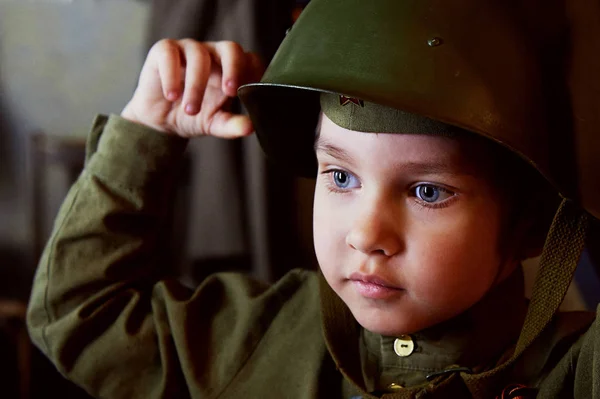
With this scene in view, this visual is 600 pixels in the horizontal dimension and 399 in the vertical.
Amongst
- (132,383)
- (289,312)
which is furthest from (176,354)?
(289,312)

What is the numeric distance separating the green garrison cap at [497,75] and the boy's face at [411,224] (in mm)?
66

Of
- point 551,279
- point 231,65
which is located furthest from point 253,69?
point 551,279

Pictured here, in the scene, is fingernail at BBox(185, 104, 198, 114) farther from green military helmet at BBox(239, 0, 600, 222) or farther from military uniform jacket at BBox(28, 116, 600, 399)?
green military helmet at BBox(239, 0, 600, 222)

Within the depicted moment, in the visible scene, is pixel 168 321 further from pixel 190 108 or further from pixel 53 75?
pixel 53 75

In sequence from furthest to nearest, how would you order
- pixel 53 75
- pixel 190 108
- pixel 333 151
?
pixel 53 75 < pixel 190 108 < pixel 333 151

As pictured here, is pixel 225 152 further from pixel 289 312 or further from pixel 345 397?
pixel 345 397

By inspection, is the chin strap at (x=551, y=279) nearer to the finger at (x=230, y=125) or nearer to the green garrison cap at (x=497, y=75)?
the green garrison cap at (x=497, y=75)

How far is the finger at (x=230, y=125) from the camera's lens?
1.06m

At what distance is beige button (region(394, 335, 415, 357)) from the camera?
3.07 ft

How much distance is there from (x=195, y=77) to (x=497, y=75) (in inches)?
17.8

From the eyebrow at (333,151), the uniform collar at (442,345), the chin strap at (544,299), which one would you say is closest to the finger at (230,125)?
the eyebrow at (333,151)

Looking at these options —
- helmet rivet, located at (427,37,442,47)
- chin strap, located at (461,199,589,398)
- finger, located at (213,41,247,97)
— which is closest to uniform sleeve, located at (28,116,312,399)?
finger, located at (213,41,247,97)

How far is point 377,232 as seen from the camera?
80cm

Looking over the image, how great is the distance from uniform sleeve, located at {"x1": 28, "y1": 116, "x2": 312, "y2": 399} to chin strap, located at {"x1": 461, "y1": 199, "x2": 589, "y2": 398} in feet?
1.13
